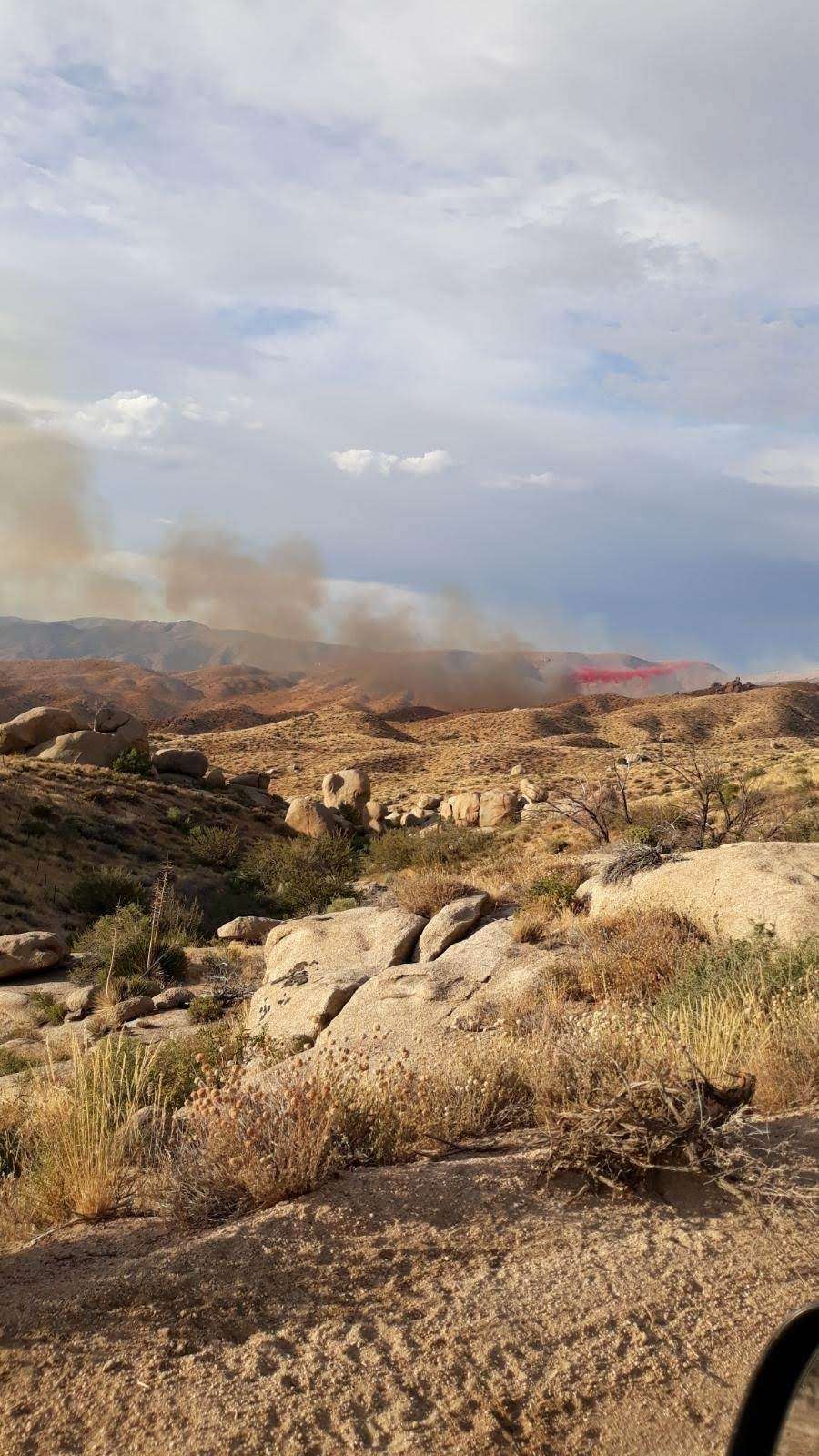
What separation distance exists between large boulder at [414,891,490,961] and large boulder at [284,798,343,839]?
26.3m

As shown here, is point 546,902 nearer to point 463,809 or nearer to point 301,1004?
point 301,1004

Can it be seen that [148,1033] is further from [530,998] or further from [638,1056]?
[638,1056]

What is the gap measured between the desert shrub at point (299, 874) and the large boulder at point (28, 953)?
606 centimetres

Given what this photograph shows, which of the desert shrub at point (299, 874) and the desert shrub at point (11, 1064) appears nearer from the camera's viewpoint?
the desert shrub at point (11, 1064)

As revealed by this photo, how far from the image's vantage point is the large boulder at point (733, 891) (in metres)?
10.0

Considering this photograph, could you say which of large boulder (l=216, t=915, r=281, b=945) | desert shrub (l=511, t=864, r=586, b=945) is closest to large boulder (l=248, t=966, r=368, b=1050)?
desert shrub (l=511, t=864, r=586, b=945)

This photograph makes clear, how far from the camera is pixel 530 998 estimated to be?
9555 mm

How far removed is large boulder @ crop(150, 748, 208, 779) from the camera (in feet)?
152

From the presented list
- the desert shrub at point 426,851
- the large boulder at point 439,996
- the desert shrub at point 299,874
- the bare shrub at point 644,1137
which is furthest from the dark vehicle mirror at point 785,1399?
the desert shrub at point 299,874

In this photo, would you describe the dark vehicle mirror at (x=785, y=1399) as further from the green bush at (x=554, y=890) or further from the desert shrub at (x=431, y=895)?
the desert shrub at (x=431, y=895)

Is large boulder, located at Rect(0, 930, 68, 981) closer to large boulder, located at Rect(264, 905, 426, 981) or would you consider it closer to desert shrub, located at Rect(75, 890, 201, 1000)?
desert shrub, located at Rect(75, 890, 201, 1000)

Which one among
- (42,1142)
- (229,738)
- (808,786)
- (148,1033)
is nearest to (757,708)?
(229,738)

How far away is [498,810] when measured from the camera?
37.8m

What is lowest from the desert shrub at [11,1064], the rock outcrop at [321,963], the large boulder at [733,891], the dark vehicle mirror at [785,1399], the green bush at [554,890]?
the desert shrub at [11,1064]
